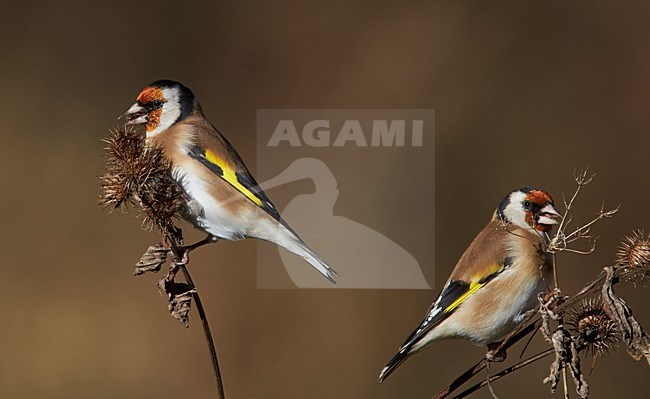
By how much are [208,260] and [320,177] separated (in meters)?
0.74

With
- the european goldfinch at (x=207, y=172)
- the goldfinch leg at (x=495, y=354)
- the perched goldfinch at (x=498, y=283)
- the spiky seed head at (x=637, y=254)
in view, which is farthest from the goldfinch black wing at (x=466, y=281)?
the spiky seed head at (x=637, y=254)

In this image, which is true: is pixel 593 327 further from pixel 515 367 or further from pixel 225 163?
pixel 225 163

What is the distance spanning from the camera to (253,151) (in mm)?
4125

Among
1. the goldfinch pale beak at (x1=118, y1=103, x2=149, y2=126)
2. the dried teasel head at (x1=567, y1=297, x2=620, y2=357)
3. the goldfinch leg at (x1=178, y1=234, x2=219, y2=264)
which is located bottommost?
the dried teasel head at (x1=567, y1=297, x2=620, y2=357)

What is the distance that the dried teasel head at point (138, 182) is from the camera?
149 centimetres

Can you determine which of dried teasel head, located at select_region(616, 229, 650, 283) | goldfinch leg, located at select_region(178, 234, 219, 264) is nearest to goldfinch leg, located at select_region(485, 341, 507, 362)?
dried teasel head, located at select_region(616, 229, 650, 283)

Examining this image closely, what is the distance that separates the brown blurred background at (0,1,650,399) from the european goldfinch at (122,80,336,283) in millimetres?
1880

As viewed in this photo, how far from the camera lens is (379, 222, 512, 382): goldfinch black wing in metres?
2.09

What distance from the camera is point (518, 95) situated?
462 cm

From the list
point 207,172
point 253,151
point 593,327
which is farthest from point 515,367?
point 253,151

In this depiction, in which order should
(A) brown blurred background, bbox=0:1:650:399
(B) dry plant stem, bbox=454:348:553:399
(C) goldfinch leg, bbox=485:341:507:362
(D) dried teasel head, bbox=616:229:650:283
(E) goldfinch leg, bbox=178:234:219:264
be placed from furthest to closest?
(A) brown blurred background, bbox=0:1:650:399 → (E) goldfinch leg, bbox=178:234:219:264 → (C) goldfinch leg, bbox=485:341:507:362 → (D) dried teasel head, bbox=616:229:650:283 → (B) dry plant stem, bbox=454:348:553:399

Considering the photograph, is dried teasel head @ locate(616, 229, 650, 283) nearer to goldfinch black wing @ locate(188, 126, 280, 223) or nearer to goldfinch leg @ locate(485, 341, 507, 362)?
goldfinch leg @ locate(485, 341, 507, 362)

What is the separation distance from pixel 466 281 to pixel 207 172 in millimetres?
724

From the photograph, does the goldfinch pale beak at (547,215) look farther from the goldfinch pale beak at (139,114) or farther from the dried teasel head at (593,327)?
the goldfinch pale beak at (139,114)
